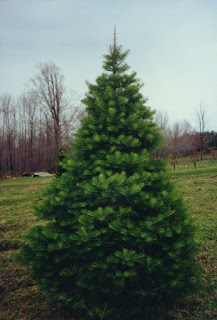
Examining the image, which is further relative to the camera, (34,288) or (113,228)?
(34,288)

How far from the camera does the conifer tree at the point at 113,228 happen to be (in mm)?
2852

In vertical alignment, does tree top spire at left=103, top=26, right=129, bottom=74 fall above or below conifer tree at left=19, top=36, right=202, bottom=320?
above

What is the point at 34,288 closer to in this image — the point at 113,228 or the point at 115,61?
the point at 113,228

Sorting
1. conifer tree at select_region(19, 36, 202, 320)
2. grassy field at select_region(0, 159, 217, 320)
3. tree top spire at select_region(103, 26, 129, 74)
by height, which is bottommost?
grassy field at select_region(0, 159, 217, 320)

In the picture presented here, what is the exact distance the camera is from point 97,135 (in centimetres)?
318

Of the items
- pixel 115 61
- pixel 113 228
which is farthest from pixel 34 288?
pixel 115 61

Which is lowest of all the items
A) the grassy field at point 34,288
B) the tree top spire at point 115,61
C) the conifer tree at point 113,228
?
the grassy field at point 34,288

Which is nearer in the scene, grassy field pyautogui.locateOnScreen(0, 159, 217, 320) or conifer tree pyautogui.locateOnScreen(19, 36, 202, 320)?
conifer tree pyautogui.locateOnScreen(19, 36, 202, 320)

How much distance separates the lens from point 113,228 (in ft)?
9.09

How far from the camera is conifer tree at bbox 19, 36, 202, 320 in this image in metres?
2.85

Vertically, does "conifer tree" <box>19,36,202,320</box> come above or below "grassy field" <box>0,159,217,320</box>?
above

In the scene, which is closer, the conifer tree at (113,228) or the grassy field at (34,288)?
the conifer tree at (113,228)

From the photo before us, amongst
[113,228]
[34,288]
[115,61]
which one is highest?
[115,61]

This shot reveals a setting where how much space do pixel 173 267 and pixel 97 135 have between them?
5.90 feet
